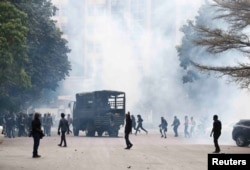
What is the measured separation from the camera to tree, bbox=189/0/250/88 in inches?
1009

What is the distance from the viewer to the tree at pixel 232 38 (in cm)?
2562

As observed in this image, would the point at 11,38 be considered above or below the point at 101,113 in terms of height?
above

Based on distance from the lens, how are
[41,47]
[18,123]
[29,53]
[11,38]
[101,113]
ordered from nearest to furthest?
1. [11,38]
2. [101,113]
3. [18,123]
4. [29,53]
5. [41,47]

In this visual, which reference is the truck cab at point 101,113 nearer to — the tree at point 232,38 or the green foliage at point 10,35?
the green foliage at point 10,35

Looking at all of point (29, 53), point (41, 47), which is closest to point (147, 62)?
point (41, 47)

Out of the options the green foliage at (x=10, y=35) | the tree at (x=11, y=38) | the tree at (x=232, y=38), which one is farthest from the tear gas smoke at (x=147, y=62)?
the tree at (x=232, y=38)

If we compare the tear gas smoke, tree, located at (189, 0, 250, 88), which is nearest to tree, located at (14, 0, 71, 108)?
tree, located at (189, 0, 250, 88)

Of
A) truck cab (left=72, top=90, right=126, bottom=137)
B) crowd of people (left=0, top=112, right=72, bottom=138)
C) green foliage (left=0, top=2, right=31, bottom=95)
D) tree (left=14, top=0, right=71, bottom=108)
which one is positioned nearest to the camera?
green foliage (left=0, top=2, right=31, bottom=95)

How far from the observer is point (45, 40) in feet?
146

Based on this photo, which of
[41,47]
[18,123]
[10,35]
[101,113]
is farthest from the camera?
[41,47]

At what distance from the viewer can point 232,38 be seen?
25.7 meters

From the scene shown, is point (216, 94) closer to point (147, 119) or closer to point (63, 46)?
point (63, 46)

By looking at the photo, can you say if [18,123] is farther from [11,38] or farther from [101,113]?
[11,38]

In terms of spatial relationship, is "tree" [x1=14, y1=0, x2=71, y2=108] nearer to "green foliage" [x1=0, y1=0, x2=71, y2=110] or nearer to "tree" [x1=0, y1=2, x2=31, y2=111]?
"green foliage" [x1=0, y1=0, x2=71, y2=110]
